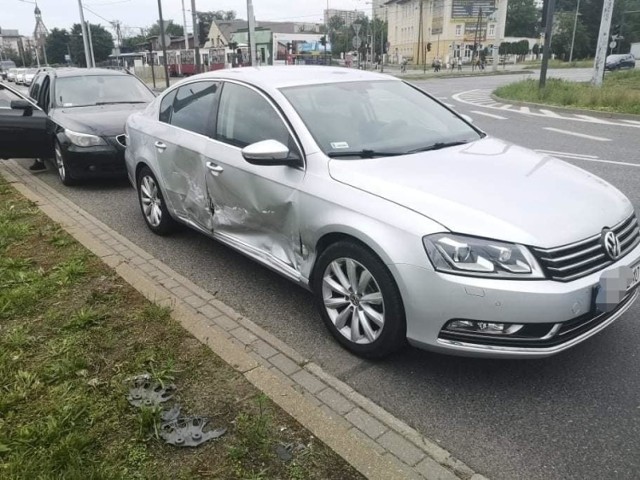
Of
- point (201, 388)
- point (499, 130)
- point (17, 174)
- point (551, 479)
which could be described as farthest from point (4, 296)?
point (499, 130)

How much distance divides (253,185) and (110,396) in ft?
5.56

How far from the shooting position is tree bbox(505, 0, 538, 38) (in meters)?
113

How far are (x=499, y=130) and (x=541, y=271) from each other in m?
11.1

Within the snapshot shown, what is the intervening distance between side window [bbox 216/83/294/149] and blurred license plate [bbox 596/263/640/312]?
6.62 feet

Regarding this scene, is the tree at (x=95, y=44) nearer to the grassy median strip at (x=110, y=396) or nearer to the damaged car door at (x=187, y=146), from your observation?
the damaged car door at (x=187, y=146)

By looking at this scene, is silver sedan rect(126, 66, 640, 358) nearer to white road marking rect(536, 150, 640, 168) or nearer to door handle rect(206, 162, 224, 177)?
door handle rect(206, 162, 224, 177)

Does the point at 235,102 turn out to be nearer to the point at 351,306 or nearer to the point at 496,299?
the point at 351,306

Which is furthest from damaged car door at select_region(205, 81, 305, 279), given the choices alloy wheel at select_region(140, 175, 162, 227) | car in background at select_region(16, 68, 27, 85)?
car in background at select_region(16, 68, 27, 85)

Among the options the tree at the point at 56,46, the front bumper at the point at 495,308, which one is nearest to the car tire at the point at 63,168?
the front bumper at the point at 495,308

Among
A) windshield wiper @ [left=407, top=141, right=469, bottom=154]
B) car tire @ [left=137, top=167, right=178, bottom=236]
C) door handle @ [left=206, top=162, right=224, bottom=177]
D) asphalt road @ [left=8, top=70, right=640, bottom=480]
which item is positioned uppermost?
windshield wiper @ [left=407, top=141, right=469, bottom=154]

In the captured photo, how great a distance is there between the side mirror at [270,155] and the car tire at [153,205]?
2.05 m

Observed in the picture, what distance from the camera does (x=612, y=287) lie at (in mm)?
2842

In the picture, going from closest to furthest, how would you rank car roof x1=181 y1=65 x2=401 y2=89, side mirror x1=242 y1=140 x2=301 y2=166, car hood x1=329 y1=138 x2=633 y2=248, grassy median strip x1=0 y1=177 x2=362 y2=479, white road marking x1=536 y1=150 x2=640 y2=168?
grassy median strip x1=0 y1=177 x2=362 y2=479, car hood x1=329 y1=138 x2=633 y2=248, side mirror x1=242 y1=140 x2=301 y2=166, car roof x1=181 y1=65 x2=401 y2=89, white road marking x1=536 y1=150 x2=640 y2=168

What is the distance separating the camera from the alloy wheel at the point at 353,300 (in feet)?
10.3
